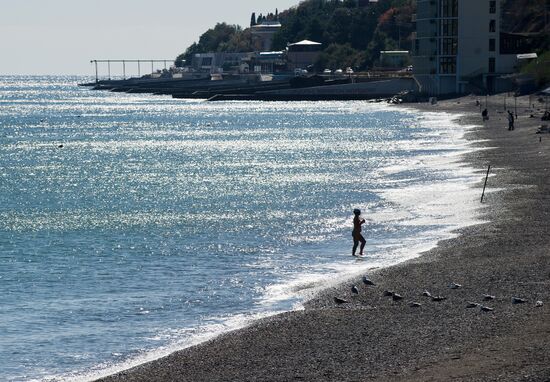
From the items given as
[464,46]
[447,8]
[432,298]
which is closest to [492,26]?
[464,46]

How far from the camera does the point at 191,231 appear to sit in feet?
143

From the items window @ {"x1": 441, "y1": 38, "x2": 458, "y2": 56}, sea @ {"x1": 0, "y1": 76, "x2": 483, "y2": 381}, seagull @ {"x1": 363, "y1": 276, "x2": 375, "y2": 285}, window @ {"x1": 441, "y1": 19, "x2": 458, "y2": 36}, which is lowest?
sea @ {"x1": 0, "y1": 76, "x2": 483, "y2": 381}

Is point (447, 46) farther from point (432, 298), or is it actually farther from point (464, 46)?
point (432, 298)

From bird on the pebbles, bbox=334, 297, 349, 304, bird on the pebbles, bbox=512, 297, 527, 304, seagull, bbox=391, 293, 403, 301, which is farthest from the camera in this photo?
bird on the pebbles, bbox=334, 297, 349, 304

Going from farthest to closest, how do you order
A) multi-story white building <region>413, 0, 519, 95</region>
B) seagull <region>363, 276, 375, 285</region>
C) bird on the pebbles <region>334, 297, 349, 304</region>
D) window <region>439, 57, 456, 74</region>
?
window <region>439, 57, 456, 74</region>, multi-story white building <region>413, 0, 519, 95</region>, seagull <region>363, 276, 375, 285</region>, bird on the pebbles <region>334, 297, 349, 304</region>

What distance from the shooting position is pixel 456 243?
34031 millimetres

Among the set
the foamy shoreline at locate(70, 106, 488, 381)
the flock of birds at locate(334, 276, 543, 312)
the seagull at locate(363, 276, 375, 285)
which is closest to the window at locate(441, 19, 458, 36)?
the foamy shoreline at locate(70, 106, 488, 381)

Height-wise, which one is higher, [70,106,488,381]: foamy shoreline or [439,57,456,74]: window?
[439,57,456,74]: window

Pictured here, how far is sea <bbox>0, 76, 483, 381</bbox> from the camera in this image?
25.8m

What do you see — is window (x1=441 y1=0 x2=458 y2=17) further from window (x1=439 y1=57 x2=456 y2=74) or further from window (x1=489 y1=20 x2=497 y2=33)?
window (x1=439 y1=57 x2=456 y2=74)

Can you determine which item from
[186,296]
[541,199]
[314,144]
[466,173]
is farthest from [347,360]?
[314,144]

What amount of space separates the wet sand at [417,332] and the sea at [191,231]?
1218mm

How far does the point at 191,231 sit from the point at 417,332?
2202cm

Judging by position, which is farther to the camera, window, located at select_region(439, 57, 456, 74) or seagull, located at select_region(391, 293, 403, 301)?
window, located at select_region(439, 57, 456, 74)
